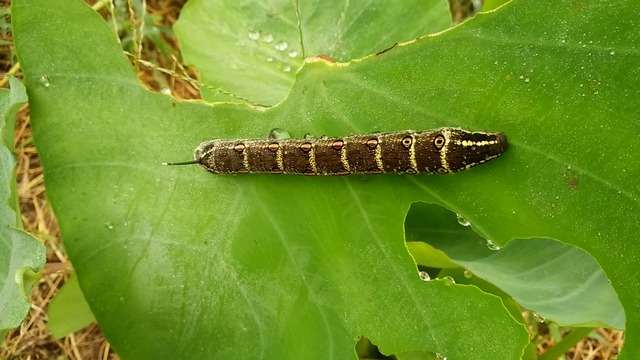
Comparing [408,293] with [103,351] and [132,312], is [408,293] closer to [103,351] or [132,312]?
[132,312]

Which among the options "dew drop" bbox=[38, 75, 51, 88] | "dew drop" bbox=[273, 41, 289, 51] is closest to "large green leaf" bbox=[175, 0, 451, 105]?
"dew drop" bbox=[273, 41, 289, 51]

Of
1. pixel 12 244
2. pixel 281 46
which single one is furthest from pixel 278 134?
pixel 12 244

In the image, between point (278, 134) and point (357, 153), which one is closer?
point (357, 153)

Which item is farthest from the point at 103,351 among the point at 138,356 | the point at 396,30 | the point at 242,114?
the point at 396,30

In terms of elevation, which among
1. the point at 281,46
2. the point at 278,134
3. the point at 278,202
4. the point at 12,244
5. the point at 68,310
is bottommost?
the point at 68,310

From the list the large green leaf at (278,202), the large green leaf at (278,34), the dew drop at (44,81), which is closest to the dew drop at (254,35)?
the large green leaf at (278,34)

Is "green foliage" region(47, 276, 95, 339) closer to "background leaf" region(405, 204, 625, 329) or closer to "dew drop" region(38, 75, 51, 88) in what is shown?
"dew drop" region(38, 75, 51, 88)

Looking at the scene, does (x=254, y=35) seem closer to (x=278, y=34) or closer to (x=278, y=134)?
(x=278, y=34)
